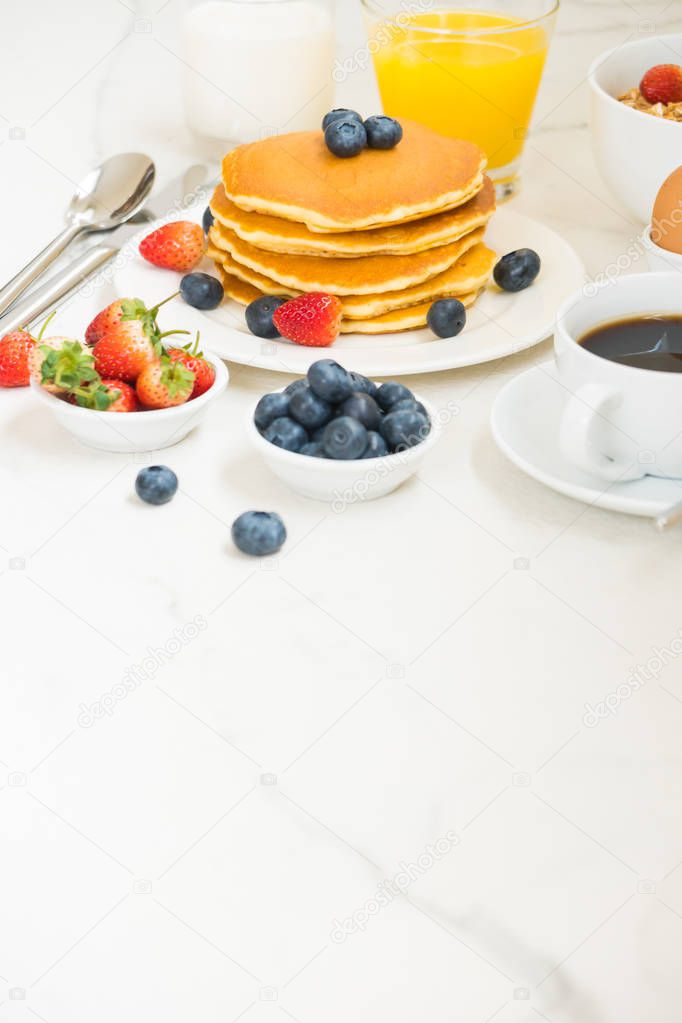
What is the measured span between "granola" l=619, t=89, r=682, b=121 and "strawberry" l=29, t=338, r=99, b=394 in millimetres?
758

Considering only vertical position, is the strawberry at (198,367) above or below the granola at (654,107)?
above

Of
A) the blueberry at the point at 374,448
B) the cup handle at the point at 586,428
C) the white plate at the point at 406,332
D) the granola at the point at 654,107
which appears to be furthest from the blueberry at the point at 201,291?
the granola at the point at 654,107

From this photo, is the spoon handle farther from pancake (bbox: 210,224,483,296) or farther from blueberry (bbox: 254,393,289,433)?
blueberry (bbox: 254,393,289,433)

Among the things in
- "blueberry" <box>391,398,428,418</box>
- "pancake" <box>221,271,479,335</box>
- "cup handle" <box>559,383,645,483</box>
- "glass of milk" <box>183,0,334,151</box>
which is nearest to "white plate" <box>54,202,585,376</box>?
"pancake" <box>221,271,479,335</box>

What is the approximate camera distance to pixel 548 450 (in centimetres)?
105

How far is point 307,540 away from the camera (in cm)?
99

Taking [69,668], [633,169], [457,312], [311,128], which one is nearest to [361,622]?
[69,668]

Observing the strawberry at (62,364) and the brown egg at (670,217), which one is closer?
the strawberry at (62,364)

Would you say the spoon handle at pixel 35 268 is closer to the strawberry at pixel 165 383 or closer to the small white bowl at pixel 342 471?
the strawberry at pixel 165 383

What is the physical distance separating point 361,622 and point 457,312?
428 mm

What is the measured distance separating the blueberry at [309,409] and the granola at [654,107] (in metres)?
0.64

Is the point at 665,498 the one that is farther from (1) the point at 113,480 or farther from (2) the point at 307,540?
(1) the point at 113,480

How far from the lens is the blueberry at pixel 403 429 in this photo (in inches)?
38.9

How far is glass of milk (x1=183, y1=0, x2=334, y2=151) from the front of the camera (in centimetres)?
162
